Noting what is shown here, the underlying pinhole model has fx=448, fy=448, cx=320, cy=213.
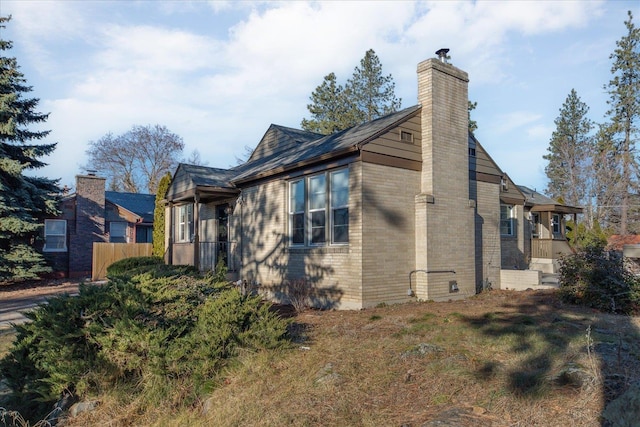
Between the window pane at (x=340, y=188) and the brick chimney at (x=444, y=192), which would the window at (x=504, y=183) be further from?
the window pane at (x=340, y=188)

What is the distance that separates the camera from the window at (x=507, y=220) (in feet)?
55.9

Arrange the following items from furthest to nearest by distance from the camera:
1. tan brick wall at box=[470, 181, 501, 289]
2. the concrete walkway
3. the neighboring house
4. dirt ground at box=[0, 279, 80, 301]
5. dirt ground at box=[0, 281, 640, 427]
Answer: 1. the neighboring house
2. dirt ground at box=[0, 279, 80, 301]
3. tan brick wall at box=[470, 181, 501, 289]
4. the concrete walkway
5. dirt ground at box=[0, 281, 640, 427]

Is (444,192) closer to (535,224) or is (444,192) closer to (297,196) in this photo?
(297,196)

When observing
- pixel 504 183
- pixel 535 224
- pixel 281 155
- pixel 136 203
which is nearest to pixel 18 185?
pixel 136 203

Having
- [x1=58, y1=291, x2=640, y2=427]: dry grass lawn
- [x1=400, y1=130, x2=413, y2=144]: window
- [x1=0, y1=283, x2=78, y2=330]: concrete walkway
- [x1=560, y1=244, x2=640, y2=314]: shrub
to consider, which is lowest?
[x1=0, y1=283, x2=78, y2=330]: concrete walkway

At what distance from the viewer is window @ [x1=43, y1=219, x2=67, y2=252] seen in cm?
2191

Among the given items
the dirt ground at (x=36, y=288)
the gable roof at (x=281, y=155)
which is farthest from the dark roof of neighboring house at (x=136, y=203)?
the gable roof at (x=281, y=155)

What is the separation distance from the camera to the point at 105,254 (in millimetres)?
21359

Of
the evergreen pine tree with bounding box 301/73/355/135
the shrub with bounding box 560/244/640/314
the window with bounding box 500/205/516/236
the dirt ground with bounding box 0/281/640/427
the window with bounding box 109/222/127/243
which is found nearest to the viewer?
the dirt ground with bounding box 0/281/640/427

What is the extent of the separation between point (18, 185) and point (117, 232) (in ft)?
21.2

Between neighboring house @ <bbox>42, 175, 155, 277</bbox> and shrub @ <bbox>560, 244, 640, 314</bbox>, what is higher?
neighboring house @ <bbox>42, 175, 155, 277</bbox>

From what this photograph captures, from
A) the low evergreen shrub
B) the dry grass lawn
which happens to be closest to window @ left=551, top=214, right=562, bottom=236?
A: the dry grass lawn

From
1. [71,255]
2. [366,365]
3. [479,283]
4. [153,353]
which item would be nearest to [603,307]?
[479,283]

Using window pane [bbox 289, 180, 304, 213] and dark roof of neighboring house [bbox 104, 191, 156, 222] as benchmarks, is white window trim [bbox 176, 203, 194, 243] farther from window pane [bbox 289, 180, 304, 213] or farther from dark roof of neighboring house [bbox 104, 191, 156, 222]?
dark roof of neighboring house [bbox 104, 191, 156, 222]
